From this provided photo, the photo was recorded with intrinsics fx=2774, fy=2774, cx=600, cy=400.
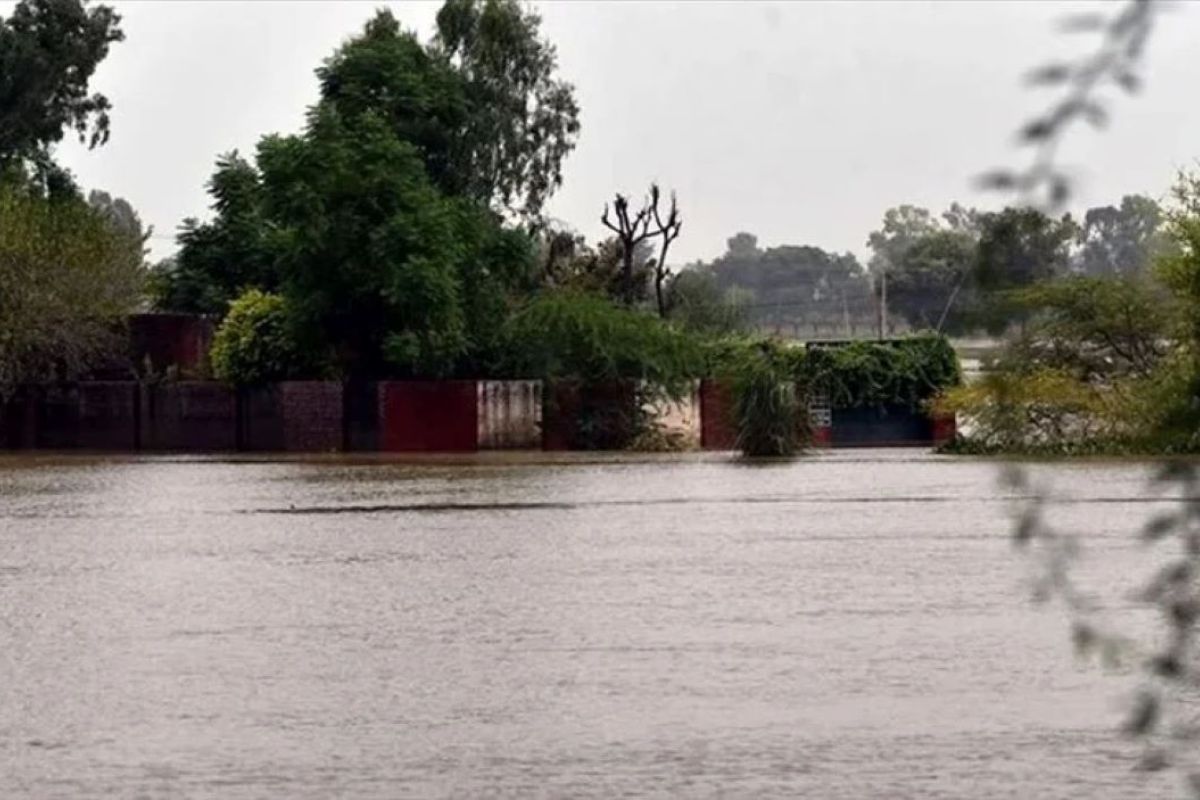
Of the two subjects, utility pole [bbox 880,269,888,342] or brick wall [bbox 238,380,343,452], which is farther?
utility pole [bbox 880,269,888,342]

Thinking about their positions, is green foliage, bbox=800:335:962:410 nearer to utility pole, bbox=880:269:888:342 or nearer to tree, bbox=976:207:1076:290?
utility pole, bbox=880:269:888:342

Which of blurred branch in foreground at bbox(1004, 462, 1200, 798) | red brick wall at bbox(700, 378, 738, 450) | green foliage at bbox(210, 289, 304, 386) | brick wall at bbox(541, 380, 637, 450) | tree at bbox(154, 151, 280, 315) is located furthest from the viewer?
tree at bbox(154, 151, 280, 315)

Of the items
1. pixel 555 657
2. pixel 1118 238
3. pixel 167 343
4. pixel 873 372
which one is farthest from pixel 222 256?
pixel 1118 238

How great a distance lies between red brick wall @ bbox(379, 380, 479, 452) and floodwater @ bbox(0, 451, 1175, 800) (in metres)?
18.0

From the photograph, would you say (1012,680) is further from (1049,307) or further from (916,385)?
(916,385)

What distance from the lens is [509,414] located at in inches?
1959

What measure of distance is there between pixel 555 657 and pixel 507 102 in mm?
54302

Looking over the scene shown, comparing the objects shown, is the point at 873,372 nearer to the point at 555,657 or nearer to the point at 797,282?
the point at 555,657

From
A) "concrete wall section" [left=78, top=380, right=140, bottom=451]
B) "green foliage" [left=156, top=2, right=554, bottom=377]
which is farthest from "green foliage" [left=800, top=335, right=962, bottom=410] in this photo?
"concrete wall section" [left=78, top=380, right=140, bottom=451]

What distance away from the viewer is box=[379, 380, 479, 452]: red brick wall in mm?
49500

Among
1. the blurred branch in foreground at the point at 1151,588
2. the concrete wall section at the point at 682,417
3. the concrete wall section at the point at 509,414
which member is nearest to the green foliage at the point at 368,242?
the concrete wall section at the point at 509,414

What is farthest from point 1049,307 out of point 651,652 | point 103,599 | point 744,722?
point 103,599

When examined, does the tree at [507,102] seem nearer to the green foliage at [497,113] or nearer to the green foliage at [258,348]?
the green foliage at [497,113]

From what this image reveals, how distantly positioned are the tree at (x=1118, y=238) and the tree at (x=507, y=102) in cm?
6193
